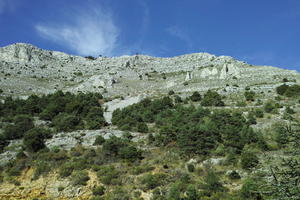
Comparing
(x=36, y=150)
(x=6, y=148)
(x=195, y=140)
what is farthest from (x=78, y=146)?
(x=195, y=140)

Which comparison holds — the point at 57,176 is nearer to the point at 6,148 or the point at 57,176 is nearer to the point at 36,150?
the point at 36,150

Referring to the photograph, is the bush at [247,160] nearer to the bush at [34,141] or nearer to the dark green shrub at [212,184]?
the dark green shrub at [212,184]

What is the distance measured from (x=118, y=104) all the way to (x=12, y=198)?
28.5 meters

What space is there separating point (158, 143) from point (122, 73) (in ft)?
171

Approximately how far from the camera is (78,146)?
93.6 ft

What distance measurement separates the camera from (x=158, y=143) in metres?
28.3

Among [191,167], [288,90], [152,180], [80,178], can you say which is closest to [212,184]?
[191,167]

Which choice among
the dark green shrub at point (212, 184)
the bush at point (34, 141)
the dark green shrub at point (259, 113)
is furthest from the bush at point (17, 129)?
the dark green shrub at point (259, 113)

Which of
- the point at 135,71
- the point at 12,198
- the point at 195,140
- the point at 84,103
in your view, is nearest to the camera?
the point at 12,198

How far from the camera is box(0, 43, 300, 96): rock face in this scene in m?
59.8

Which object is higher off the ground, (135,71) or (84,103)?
(135,71)

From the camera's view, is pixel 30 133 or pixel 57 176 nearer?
pixel 57 176

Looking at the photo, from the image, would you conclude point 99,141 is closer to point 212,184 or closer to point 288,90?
point 212,184

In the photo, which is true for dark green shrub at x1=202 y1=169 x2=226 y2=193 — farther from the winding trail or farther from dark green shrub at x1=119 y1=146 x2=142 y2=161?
the winding trail
